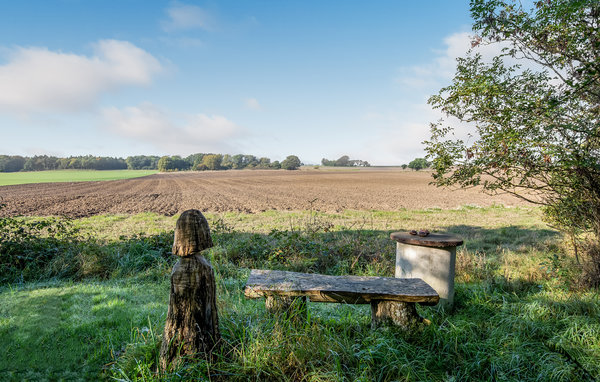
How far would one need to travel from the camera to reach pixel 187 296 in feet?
8.02

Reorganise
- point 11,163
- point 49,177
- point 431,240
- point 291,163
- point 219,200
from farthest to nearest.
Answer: point 291,163, point 11,163, point 49,177, point 219,200, point 431,240

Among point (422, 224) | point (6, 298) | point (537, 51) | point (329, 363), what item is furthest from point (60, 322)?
point (422, 224)

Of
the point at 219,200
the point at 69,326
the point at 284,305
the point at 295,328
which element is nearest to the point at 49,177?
the point at 219,200

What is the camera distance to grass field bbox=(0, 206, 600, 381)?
8.43 feet

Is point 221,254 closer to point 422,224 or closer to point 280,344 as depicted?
point 280,344

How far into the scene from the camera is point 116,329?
11.4 ft

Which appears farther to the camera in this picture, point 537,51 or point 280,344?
point 537,51

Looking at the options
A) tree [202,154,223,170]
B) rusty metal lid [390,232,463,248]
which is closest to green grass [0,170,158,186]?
tree [202,154,223,170]

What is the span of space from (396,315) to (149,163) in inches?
5313

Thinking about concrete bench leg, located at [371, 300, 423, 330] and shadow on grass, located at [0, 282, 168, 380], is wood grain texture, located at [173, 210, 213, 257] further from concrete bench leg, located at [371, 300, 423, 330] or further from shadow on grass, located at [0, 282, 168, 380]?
concrete bench leg, located at [371, 300, 423, 330]

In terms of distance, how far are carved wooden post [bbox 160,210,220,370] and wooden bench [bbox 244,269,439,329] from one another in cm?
73

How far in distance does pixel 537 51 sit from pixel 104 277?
8.37 m

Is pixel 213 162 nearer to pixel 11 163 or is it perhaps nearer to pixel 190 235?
pixel 11 163

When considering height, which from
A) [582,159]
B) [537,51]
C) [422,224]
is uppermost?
[537,51]
